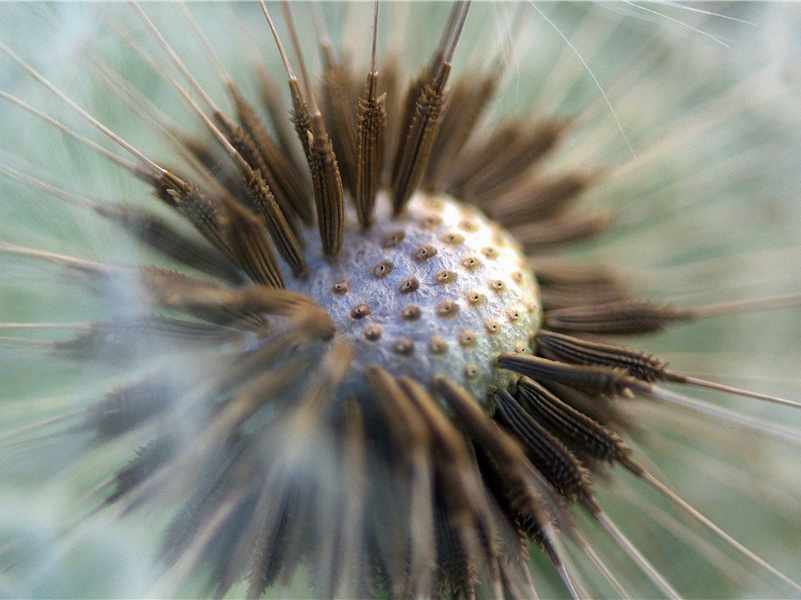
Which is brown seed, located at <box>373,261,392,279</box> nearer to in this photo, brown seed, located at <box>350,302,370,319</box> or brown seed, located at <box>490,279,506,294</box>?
brown seed, located at <box>350,302,370,319</box>

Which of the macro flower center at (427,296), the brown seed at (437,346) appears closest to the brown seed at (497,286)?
the macro flower center at (427,296)

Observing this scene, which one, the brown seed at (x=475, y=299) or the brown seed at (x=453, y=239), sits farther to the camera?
the brown seed at (x=453, y=239)

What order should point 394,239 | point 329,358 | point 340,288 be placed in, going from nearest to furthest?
point 329,358 < point 340,288 < point 394,239

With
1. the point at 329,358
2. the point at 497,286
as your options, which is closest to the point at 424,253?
the point at 497,286

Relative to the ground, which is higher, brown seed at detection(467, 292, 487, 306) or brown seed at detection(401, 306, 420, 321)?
brown seed at detection(467, 292, 487, 306)

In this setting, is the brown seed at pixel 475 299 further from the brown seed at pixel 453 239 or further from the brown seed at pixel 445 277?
the brown seed at pixel 453 239

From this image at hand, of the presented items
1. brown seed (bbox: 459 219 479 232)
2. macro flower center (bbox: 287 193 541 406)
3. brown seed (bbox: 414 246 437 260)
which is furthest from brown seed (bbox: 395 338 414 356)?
brown seed (bbox: 459 219 479 232)

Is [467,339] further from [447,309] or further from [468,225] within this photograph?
[468,225]
